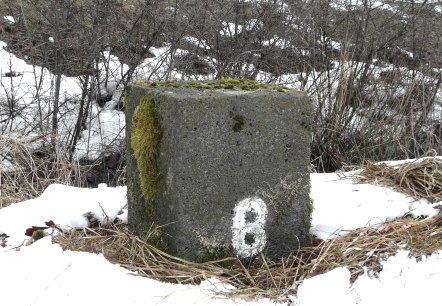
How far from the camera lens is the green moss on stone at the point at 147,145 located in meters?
2.36

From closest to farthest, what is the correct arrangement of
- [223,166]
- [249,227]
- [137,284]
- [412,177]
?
[137,284] → [223,166] → [249,227] → [412,177]

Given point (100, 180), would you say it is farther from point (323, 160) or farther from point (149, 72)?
point (323, 160)

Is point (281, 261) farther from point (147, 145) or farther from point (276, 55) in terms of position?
point (276, 55)

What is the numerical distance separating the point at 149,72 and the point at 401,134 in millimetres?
2724

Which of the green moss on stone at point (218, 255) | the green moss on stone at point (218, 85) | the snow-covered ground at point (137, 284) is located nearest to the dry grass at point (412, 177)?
the snow-covered ground at point (137, 284)

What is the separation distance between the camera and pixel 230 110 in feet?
7.47

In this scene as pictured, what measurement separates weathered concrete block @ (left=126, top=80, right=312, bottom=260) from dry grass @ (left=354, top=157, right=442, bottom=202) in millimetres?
796

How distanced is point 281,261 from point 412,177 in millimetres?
1079

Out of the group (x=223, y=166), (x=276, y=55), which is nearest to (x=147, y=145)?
(x=223, y=166)

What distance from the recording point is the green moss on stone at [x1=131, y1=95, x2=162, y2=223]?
236cm

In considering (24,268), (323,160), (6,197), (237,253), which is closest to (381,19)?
(323,160)

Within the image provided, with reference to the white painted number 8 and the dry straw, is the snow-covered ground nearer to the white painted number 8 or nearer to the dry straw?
the dry straw

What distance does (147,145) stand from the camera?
94.2 inches

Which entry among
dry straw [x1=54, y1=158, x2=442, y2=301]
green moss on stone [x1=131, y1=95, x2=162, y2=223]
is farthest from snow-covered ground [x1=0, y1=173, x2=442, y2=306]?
green moss on stone [x1=131, y1=95, x2=162, y2=223]
